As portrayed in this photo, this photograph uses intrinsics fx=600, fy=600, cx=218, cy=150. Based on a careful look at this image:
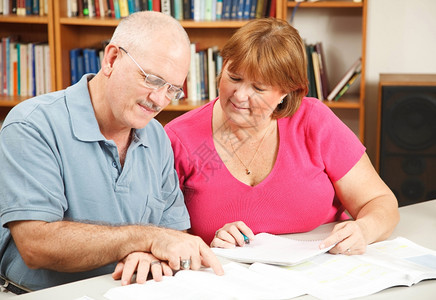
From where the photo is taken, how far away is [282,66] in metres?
1.77

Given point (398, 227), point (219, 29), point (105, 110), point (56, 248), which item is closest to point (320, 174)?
point (398, 227)

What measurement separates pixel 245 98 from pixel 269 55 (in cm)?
14


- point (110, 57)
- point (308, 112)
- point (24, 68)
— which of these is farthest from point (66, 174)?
point (24, 68)

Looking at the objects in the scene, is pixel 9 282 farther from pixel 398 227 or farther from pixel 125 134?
pixel 398 227

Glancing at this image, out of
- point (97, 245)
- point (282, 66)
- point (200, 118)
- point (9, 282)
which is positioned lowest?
point (9, 282)

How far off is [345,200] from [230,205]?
362 mm

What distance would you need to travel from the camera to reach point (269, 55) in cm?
176

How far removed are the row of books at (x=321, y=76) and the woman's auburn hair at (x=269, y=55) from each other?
1690 mm

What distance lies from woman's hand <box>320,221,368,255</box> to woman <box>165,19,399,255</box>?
0.18 meters

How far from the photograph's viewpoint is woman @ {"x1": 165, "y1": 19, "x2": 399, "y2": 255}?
5.86 feet

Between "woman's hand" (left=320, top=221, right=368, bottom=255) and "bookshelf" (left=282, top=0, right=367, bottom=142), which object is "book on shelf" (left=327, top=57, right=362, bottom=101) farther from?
"woman's hand" (left=320, top=221, right=368, bottom=255)

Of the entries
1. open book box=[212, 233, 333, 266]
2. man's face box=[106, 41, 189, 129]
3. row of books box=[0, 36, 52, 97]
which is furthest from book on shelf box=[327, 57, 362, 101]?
man's face box=[106, 41, 189, 129]

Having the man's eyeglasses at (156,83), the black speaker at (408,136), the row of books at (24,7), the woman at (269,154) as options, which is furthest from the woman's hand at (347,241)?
the row of books at (24,7)

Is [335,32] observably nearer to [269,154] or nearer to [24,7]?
→ [24,7]
